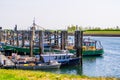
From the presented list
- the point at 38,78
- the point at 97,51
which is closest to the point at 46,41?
the point at 97,51

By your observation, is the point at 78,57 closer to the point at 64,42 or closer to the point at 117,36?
the point at 64,42

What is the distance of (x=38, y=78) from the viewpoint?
1373 cm

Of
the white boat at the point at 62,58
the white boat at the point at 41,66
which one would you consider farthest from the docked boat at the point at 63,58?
the white boat at the point at 41,66

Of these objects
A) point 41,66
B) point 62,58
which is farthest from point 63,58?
point 41,66

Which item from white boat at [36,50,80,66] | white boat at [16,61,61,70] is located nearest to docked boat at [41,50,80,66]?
white boat at [36,50,80,66]

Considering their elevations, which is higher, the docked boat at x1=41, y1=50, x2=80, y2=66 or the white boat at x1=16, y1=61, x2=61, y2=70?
the docked boat at x1=41, y1=50, x2=80, y2=66

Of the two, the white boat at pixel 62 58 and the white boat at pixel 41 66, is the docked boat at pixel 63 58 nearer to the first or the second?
the white boat at pixel 62 58

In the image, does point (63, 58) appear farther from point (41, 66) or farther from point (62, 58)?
point (41, 66)

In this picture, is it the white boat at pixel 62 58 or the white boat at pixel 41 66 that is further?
the white boat at pixel 62 58

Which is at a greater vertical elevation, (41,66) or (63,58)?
(63,58)

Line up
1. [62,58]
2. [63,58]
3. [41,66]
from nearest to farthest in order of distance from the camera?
[41,66] → [62,58] → [63,58]

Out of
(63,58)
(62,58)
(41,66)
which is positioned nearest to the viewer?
(41,66)

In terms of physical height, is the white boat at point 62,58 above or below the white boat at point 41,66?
above

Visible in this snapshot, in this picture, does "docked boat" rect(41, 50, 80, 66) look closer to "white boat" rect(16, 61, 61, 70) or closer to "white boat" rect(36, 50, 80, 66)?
"white boat" rect(36, 50, 80, 66)
